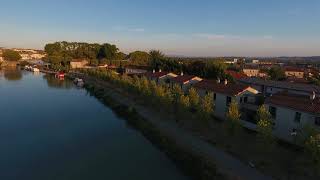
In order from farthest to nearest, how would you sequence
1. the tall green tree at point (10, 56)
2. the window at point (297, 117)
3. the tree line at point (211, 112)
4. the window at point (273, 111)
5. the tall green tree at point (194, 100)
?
1. the tall green tree at point (10, 56)
2. the tall green tree at point (194, 100)
3. the window at point (273, 111)
4. the window at point (297, 117)
5. the tree line at point (211, 112)

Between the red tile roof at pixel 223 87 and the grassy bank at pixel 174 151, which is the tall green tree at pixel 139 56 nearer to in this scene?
the grassy bank at pixel 174 151

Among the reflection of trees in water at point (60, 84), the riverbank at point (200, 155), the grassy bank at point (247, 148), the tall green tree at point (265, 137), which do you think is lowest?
the reflection of trees in water at point (60, 84)

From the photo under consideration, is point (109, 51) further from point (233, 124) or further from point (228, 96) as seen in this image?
point (233, 124)

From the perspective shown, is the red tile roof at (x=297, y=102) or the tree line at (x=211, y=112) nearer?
the tree line at (x=211, y=112)

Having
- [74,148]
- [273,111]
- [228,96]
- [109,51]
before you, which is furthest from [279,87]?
[109,51]

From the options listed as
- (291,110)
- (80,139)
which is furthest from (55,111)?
(291,110)

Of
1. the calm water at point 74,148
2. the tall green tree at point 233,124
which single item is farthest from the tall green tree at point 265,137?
the calm water at point 74,148
